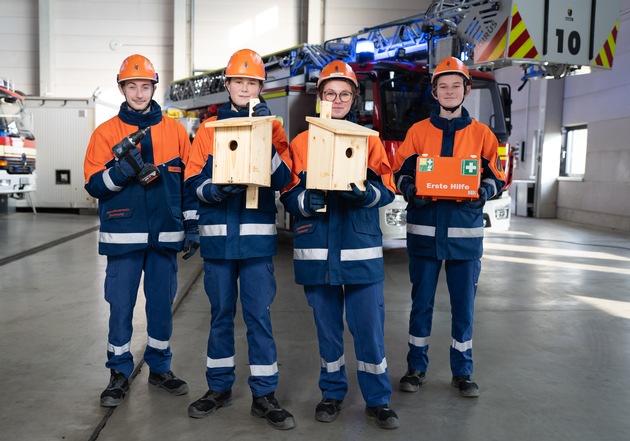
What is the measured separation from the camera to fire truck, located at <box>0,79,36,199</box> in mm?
11781

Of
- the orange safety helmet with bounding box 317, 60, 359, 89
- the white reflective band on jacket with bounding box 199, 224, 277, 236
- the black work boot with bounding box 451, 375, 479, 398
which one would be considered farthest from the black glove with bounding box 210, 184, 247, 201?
the black work boot with bounding box 451, 375, 479, 398

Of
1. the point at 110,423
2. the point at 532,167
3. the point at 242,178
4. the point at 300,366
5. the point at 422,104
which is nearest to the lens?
the point at 242,178

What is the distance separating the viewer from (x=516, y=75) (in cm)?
1591

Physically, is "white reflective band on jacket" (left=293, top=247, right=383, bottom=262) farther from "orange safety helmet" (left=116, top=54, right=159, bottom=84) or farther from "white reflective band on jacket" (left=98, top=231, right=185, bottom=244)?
"orange safety helmet" (left=116, top=54, right=159, bottom=84)

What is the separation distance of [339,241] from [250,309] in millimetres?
601

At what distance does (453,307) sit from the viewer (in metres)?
3.69

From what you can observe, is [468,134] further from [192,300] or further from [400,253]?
[400,253]

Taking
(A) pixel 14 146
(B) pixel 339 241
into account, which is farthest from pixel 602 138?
(A) pixel 14 146

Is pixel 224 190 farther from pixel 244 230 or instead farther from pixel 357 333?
pixel 357 333

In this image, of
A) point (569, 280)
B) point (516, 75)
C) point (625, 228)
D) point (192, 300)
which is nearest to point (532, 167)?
point (516, 75)

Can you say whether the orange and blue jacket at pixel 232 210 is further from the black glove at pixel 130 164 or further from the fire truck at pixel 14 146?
the fire truck at pixel 14 146

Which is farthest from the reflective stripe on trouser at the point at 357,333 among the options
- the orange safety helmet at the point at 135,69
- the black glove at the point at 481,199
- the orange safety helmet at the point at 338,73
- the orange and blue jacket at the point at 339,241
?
the orange safety helmet at the point at 135,69

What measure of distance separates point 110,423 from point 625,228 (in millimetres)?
11737

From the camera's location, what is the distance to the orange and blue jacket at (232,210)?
310 cm
